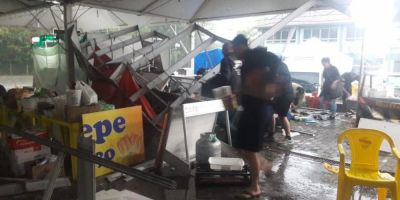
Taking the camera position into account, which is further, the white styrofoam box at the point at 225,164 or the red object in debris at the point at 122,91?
the red object in debris at the point at 122,91

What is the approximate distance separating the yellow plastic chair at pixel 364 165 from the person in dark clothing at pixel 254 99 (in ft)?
2.49

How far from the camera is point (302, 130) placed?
22.3 feet

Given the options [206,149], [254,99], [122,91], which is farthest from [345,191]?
[122,91]

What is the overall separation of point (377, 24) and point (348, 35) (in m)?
14.9

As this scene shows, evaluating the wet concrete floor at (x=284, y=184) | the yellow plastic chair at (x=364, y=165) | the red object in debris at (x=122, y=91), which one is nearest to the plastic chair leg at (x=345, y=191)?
the yellow plastic chair at (x=364, y=165)

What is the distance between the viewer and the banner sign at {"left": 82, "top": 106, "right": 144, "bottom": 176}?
3.71 m

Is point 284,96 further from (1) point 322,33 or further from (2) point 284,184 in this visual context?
(1) point 322,33

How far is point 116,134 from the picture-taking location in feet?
13.0

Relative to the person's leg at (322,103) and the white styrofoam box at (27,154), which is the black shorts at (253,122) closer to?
the white styrofoam box at (27,154)

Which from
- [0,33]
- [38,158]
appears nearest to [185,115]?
[38,158]

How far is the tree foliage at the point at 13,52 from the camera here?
1431cm

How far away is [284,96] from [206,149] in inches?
50.0

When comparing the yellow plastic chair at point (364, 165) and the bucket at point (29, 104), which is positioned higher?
the bucket at point (29, 104)

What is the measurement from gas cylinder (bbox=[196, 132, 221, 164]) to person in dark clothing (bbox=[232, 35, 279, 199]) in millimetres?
652
